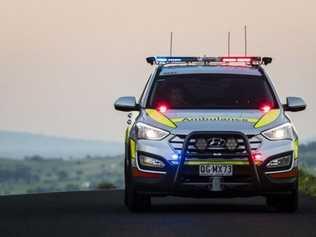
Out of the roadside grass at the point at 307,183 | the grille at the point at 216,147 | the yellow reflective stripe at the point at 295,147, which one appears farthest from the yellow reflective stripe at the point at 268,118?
the roadside grass at the point at 307,183

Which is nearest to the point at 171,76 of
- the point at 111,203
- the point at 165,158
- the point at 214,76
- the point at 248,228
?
the point at 214,76

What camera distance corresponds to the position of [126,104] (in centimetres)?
1795

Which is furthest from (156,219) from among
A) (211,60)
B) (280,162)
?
(211,60)

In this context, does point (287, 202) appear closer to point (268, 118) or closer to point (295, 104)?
point (268, 118)

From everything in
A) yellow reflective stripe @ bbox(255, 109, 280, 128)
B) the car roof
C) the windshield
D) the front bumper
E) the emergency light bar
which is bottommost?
the front bumper

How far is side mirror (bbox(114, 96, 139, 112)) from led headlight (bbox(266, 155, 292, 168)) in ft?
7.01

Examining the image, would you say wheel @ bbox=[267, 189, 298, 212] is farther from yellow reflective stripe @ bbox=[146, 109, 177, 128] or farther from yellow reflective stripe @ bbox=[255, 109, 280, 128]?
yellow reflective stripe @ bbox=[146, 109, 177, 128]

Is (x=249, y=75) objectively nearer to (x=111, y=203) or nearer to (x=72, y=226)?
(x=111, y=203)

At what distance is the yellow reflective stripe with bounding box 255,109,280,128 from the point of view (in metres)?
17.2

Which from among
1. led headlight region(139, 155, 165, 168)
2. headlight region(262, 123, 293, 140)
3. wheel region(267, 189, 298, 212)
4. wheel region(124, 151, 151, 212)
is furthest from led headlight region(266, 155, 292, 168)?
wheel region(124, 151, 151, 212)

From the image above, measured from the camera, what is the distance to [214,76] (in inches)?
730

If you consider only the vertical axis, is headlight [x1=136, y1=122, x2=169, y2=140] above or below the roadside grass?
above

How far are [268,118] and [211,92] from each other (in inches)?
45.0

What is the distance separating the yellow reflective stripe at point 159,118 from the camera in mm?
17188
